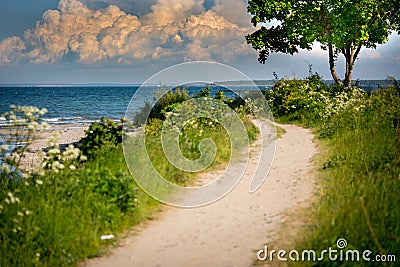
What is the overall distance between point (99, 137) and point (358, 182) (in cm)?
608

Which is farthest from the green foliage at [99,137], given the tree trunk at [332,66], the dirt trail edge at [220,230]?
the tree trunk at [332,66]

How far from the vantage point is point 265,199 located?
8398 millimetres

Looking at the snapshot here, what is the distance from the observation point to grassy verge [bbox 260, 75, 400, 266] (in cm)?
567

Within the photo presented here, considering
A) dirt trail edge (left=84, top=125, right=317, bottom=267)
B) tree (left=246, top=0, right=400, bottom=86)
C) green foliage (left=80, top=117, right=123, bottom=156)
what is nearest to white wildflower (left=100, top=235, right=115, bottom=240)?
dirt trail edge (left=84, top=125, right=317, bottom=267)

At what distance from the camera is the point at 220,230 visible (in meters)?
→ 6.95

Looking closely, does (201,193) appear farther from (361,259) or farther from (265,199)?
(361,259)

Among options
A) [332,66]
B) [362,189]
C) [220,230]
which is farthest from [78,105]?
[362,189]

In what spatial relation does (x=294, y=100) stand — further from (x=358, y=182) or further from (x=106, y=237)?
(x=106, y=237)

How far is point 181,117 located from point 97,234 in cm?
716

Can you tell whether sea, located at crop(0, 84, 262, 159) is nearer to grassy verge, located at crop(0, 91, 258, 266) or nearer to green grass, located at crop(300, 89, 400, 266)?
grassy verge, located at crop(0, 91, 258, 266)

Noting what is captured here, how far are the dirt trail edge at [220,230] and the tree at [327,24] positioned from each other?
16.0 metres

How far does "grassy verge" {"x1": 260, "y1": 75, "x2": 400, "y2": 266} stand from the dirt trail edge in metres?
0.66

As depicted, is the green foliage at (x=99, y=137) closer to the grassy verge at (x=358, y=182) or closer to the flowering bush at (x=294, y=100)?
the grassy verge at (x=358, y=182)

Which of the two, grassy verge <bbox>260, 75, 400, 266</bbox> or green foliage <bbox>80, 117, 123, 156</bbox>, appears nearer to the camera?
grassy verge <bbox>260, 75, 400, 266</bbox>
